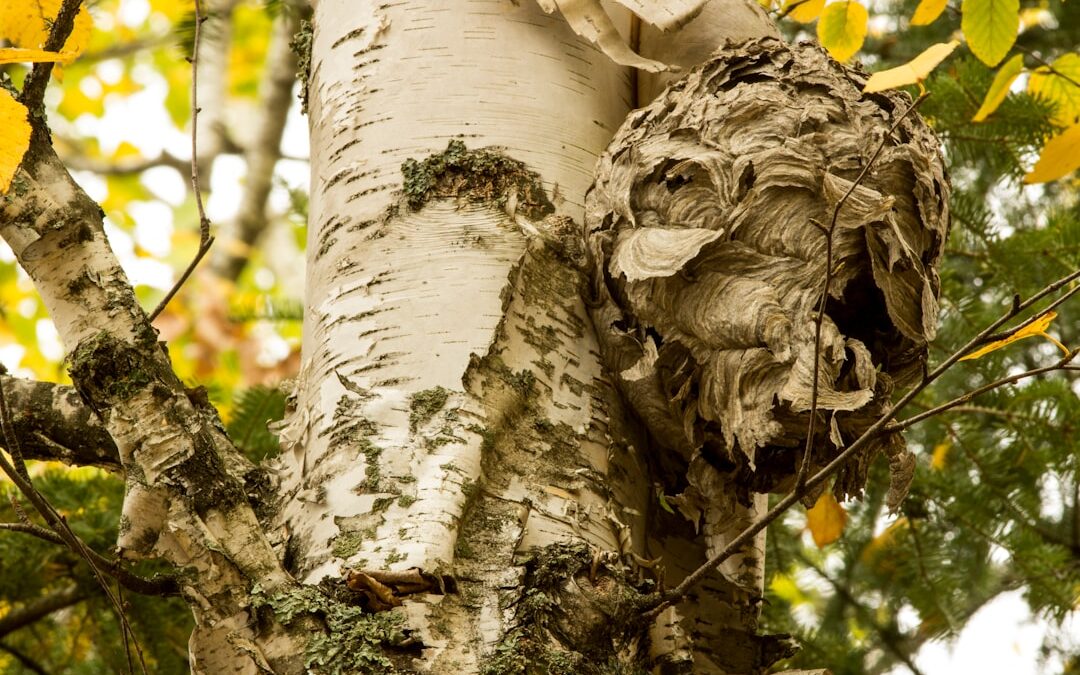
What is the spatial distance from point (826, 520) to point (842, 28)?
1065mm

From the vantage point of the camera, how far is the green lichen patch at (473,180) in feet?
5.96

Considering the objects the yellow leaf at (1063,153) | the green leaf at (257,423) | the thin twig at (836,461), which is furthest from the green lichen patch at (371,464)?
the green leaf at (257,423)

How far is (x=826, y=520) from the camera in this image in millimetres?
2465

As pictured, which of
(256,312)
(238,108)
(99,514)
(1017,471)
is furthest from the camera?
(238,108)

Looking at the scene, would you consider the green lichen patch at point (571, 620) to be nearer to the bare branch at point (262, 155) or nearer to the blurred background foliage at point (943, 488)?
the blurred background foliage at point (943, 488)

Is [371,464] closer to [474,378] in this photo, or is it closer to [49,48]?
[474,378]

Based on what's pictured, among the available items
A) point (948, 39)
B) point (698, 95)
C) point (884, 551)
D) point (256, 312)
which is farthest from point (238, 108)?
point (698, 95)

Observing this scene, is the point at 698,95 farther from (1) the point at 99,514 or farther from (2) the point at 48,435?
(1) the point at 99,514

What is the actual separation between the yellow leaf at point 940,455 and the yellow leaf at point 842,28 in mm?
1473

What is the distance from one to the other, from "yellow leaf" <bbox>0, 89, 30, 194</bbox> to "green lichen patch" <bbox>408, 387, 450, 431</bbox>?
61cm

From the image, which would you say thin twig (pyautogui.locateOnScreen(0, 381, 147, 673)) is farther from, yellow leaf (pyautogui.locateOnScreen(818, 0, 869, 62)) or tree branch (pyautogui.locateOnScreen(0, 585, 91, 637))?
yellow leaf (pyautogui.locateOnScreen(818, 0, 869, 62))

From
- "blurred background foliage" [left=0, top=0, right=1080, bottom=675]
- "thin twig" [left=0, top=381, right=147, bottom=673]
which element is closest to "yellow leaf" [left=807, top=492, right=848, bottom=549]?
"blurred background foliage" [left=0, top=0, right=1080, bottom=675]

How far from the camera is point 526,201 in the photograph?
1.83 metres

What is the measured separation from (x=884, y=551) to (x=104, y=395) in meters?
2.56
